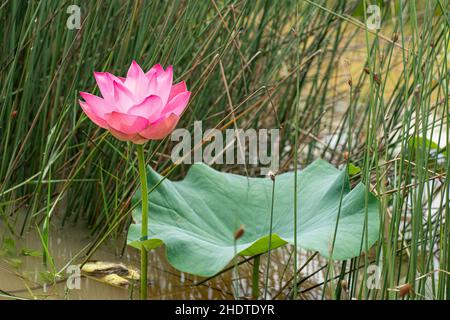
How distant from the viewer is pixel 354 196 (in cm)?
131

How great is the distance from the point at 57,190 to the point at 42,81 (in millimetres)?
274

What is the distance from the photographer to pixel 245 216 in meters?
1.45

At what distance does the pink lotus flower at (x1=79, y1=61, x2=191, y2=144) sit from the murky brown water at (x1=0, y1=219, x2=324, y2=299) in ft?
1.23

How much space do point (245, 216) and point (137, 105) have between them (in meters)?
0.48

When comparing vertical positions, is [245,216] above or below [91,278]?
above

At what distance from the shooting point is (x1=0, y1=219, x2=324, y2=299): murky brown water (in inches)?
54.9

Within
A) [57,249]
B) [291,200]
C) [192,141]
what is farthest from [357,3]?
[57,249]

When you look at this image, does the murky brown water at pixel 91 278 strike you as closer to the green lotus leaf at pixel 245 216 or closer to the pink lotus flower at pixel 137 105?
the green lotus leaf at pixel 245 216

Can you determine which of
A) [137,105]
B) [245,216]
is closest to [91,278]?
[245,216]

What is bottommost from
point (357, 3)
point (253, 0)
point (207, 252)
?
point (207, 252)

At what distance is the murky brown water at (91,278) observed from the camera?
140 cm

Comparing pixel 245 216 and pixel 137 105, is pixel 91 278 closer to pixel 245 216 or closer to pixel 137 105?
pixel 245 216

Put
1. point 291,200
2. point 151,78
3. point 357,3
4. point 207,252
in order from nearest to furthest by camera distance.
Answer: point 151,78 < point 207,252 < point 291,200 < point 357,3
